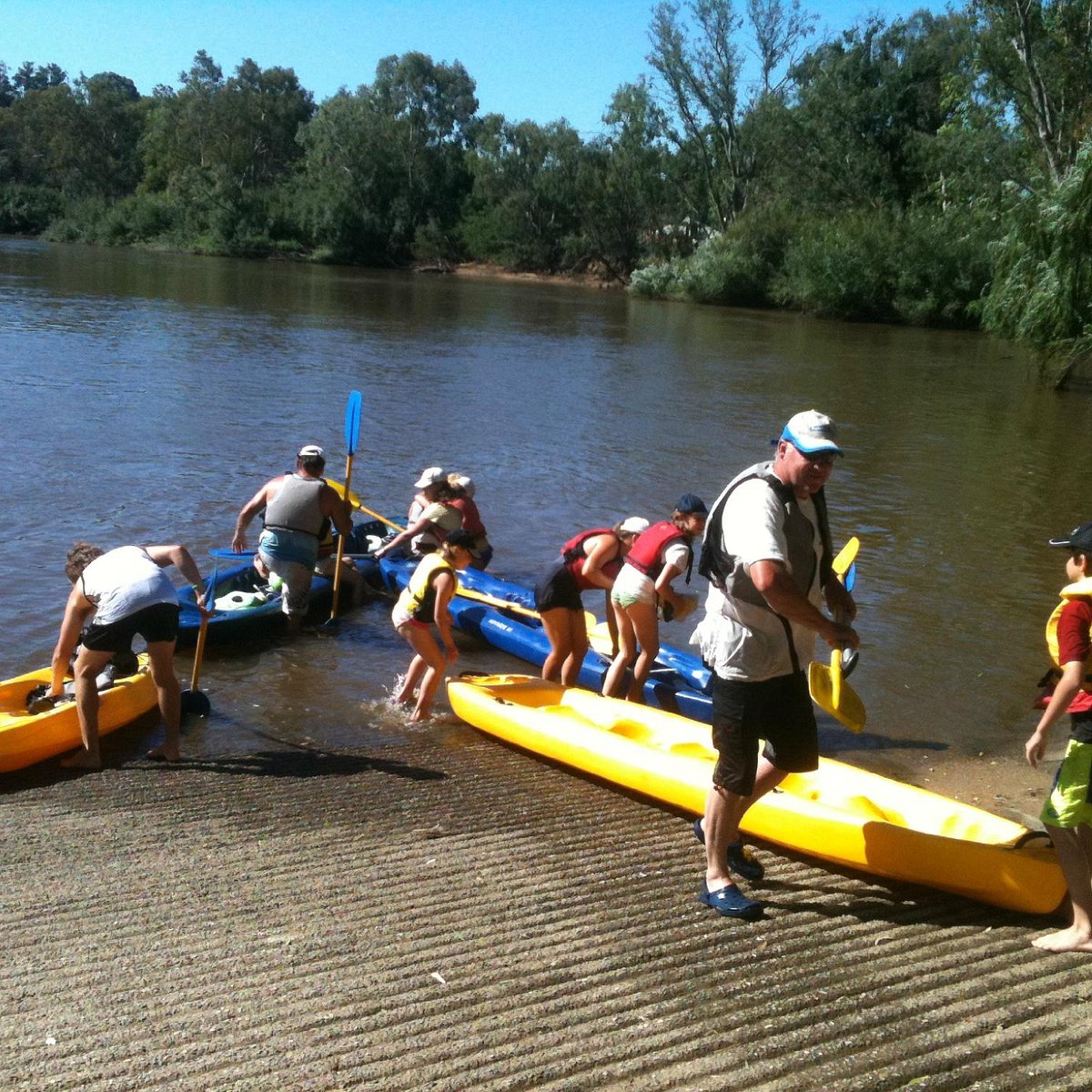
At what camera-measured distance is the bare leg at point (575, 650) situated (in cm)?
759

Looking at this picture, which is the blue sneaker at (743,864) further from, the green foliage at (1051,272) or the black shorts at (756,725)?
the green foliage at (1051,272)

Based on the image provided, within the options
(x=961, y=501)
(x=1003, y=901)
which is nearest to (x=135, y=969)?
(x=1003, y=901)

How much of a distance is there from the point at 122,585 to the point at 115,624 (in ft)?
0.68

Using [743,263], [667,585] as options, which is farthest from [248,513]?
[743,263]

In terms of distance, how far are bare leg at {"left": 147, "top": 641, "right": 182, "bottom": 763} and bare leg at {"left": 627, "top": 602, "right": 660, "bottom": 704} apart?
104 inches

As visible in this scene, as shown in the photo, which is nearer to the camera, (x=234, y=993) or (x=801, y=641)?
(x=234, y=993)

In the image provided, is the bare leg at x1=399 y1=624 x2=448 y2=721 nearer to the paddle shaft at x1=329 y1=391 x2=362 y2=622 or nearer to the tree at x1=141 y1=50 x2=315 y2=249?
the paddle shaft at x1=329 y1=391 x2=362 y2=622

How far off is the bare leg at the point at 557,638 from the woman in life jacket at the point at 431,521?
144 centimetres

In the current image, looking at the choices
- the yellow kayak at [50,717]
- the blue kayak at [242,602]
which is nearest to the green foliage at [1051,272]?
the blue kayak at [242,602]

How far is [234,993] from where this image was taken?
362 cm

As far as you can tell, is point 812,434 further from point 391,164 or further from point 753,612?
point 391,164

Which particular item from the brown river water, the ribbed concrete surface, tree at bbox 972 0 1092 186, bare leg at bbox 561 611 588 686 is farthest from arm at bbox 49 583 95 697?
tree at bbox 972 0 1092 186

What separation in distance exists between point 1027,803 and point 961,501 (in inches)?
366

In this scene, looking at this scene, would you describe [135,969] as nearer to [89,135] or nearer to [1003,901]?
[1003,901]
